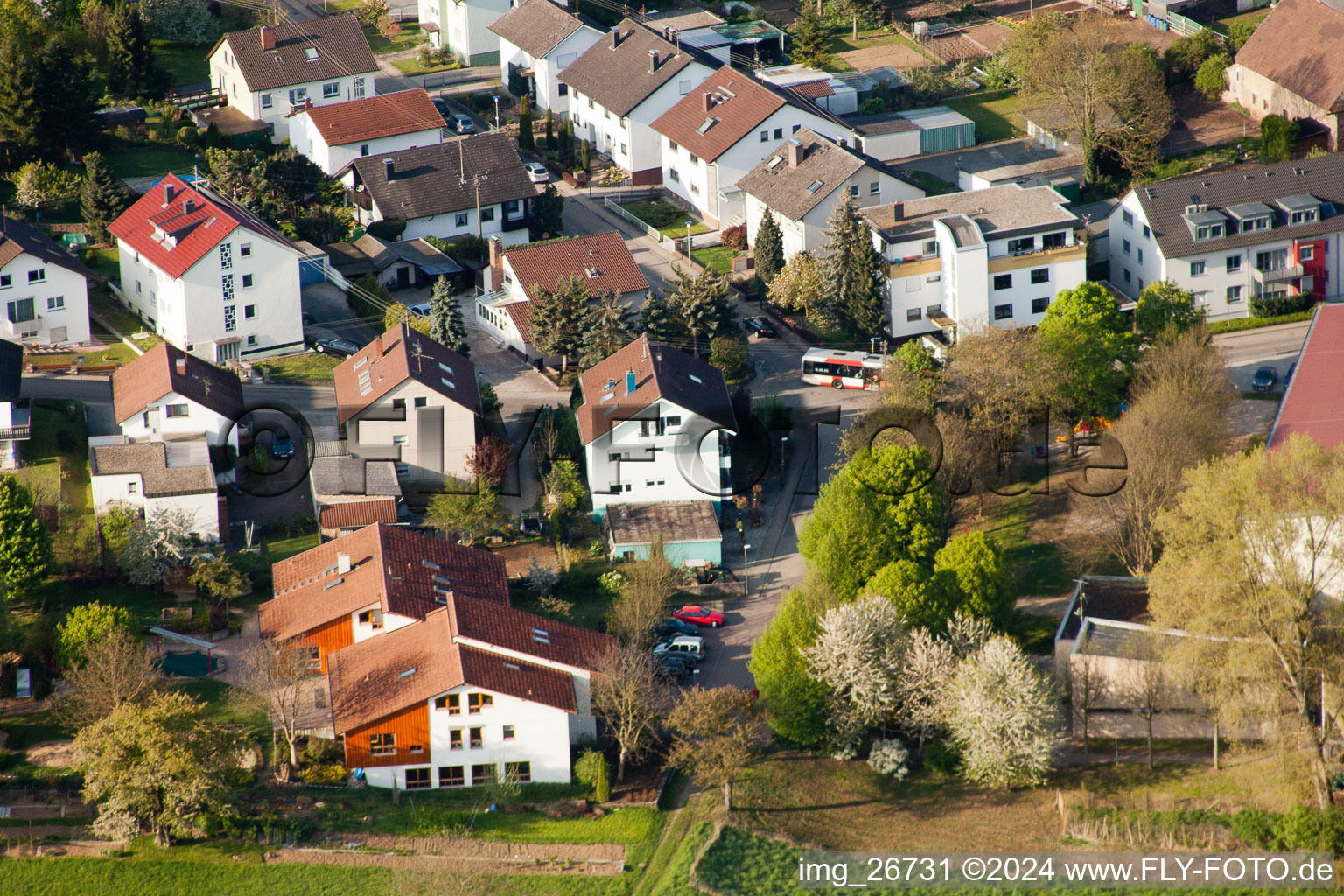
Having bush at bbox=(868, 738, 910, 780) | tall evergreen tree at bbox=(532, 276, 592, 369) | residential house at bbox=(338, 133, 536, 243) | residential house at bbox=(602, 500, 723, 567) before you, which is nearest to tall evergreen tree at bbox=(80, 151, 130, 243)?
residential house at bbox=(338, 133, 536, 243)

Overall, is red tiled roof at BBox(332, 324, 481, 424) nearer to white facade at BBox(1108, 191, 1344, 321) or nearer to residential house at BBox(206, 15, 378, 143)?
residential house at BBox(206, 15, 378, 143)

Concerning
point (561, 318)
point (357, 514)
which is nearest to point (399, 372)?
point (357, 514)

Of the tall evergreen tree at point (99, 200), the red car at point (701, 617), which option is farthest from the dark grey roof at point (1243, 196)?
the tall evergreen tree at point (99, 200)

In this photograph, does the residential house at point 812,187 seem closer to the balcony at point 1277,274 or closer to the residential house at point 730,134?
the residential house at point 730,134

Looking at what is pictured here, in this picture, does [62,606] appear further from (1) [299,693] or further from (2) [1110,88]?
(2) [1110,88]

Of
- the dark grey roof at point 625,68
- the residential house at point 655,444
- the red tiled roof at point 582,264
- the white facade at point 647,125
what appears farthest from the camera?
the dark grey roof at point 625,68
